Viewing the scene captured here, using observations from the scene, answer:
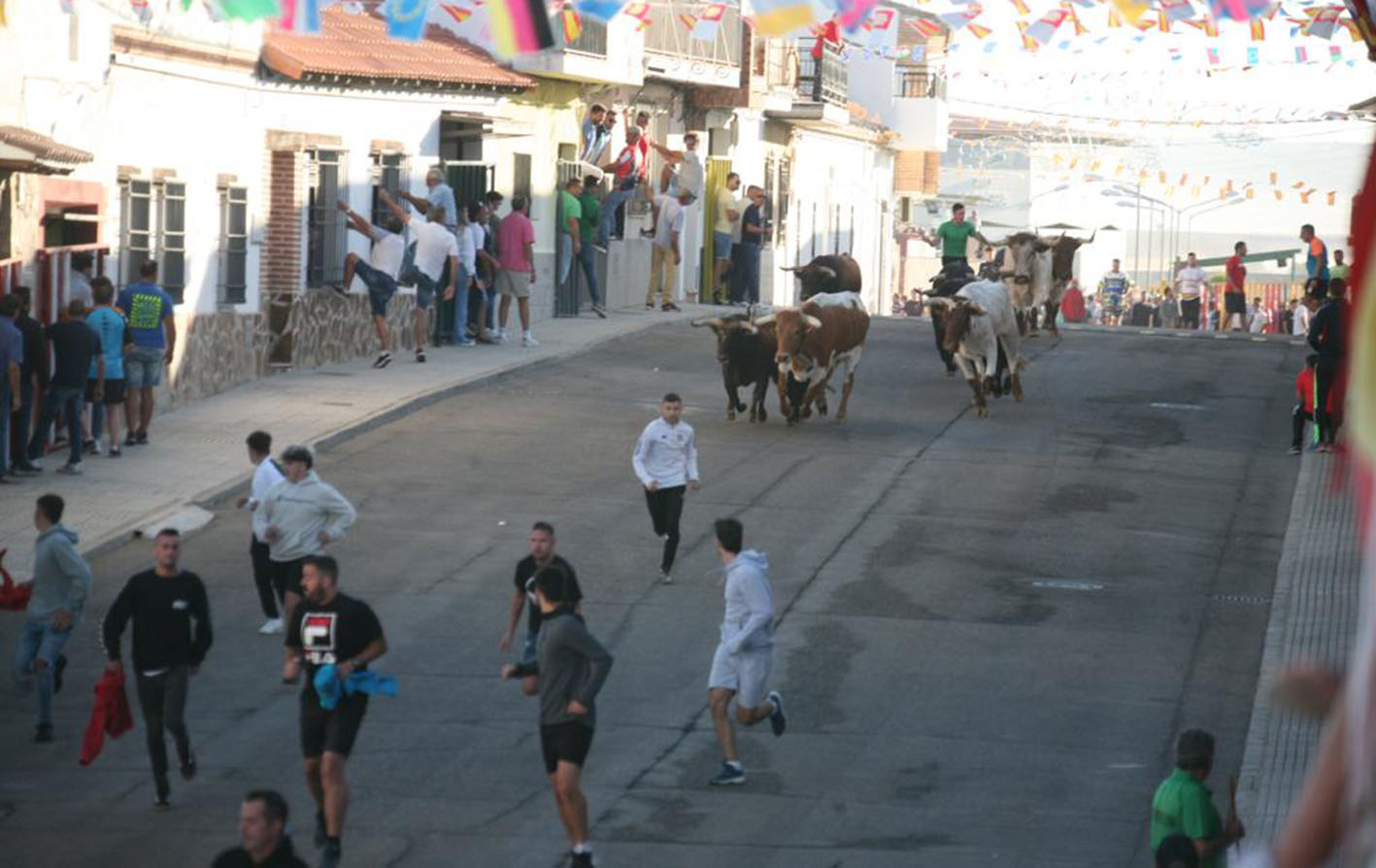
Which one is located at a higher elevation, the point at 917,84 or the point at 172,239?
the point at 917,84

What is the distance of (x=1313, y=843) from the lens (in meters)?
1.71

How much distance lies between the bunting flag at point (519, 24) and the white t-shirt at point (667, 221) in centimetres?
2652

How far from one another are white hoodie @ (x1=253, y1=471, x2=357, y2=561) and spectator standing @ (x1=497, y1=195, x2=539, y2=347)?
1683 centimetres

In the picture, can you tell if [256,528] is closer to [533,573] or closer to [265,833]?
[533,573]

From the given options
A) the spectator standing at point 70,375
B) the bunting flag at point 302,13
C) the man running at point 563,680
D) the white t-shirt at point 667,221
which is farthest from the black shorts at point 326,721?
the white t-shirt at point 667,221

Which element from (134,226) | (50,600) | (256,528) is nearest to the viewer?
(50,600)

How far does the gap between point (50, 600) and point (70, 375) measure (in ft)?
25.1

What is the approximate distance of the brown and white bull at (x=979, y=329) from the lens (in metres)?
26.2

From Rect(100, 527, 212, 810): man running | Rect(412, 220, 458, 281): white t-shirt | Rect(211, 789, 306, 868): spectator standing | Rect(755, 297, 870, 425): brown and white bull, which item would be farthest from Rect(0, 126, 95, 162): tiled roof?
Rect(211, 789, 306, 868): spectator standing

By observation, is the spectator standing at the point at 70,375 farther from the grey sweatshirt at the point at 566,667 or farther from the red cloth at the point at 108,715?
the grey sweatshirt at the point at 566,667

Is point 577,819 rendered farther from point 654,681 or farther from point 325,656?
point 654,681

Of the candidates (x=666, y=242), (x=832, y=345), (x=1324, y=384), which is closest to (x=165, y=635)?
(x=1324, y=384)

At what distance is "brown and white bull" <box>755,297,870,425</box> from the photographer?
24672mm

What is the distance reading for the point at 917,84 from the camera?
213 feet
